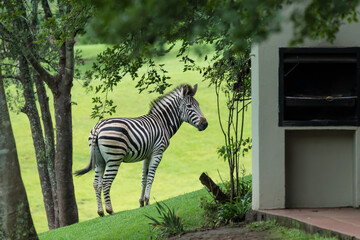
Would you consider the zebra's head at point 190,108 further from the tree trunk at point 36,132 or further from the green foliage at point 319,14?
the green foliage at point 319,14

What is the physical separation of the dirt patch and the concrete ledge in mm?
199

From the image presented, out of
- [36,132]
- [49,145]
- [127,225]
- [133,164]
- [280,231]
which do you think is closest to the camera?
[280,231]

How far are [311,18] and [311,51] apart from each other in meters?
4.11

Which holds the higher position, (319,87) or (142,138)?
(319,87)

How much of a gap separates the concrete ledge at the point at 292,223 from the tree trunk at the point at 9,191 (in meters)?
2.98

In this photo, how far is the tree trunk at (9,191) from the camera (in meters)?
8.28

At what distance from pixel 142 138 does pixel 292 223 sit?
5712mm

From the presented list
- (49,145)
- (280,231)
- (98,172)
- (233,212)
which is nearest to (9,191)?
(233,212)

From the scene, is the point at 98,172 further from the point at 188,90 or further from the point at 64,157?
the point at 188,90

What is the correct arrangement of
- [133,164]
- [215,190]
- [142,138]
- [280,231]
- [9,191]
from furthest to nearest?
[133,164]
[142,138]
[215,190]
[9,191]
[280,231]

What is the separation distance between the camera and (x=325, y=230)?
6.66 meters

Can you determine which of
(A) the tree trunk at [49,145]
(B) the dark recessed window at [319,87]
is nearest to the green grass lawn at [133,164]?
(A) the tree trunk at [49,145]

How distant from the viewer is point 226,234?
25.2ft

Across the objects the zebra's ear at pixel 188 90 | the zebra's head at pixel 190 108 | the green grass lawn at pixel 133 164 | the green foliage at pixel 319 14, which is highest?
the green foliage at pixel 319 14
